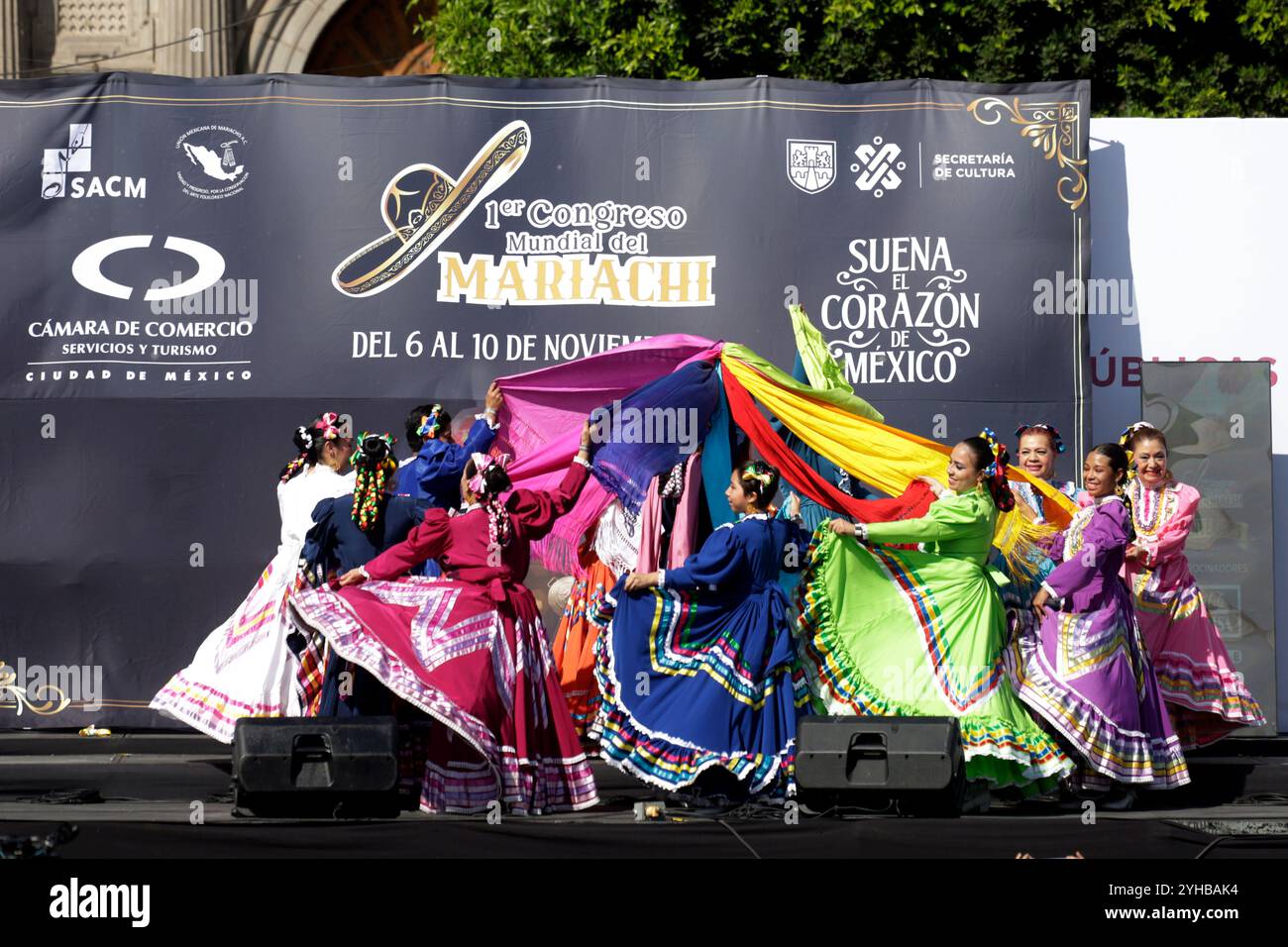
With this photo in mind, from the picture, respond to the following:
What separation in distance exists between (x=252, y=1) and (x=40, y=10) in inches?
65.0

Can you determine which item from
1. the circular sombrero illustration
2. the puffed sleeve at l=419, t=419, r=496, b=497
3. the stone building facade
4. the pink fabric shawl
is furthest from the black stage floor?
the stone building facade

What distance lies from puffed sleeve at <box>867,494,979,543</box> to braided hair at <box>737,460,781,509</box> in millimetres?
416

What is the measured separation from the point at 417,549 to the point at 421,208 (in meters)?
3.20

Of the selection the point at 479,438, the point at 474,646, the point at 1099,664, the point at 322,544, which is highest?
the point at 479,438

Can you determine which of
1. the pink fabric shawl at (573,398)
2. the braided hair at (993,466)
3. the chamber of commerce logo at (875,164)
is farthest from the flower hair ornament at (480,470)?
the chamber of commerce logo at (875,164)

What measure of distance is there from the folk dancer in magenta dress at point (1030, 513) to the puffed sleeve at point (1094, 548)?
0.57 ft

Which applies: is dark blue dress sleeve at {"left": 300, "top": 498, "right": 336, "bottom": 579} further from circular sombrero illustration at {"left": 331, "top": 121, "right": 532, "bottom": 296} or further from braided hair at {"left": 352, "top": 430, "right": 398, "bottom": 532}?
circular sombrero illustration at {"left": 331, "top": 121, "right": 532, "bottom": 296}

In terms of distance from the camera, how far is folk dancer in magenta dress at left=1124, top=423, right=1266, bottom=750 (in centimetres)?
915

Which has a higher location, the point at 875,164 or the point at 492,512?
the point at 875,164

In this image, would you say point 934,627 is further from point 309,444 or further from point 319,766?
point 309,444

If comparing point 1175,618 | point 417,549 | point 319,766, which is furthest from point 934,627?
point 319,766

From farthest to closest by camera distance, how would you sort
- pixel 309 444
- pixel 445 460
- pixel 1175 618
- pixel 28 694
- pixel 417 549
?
pixel 28 694
pixel 309 444
pixel 1175 618
pixel 445 460
pixel 417 549

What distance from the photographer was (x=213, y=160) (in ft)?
34.6
